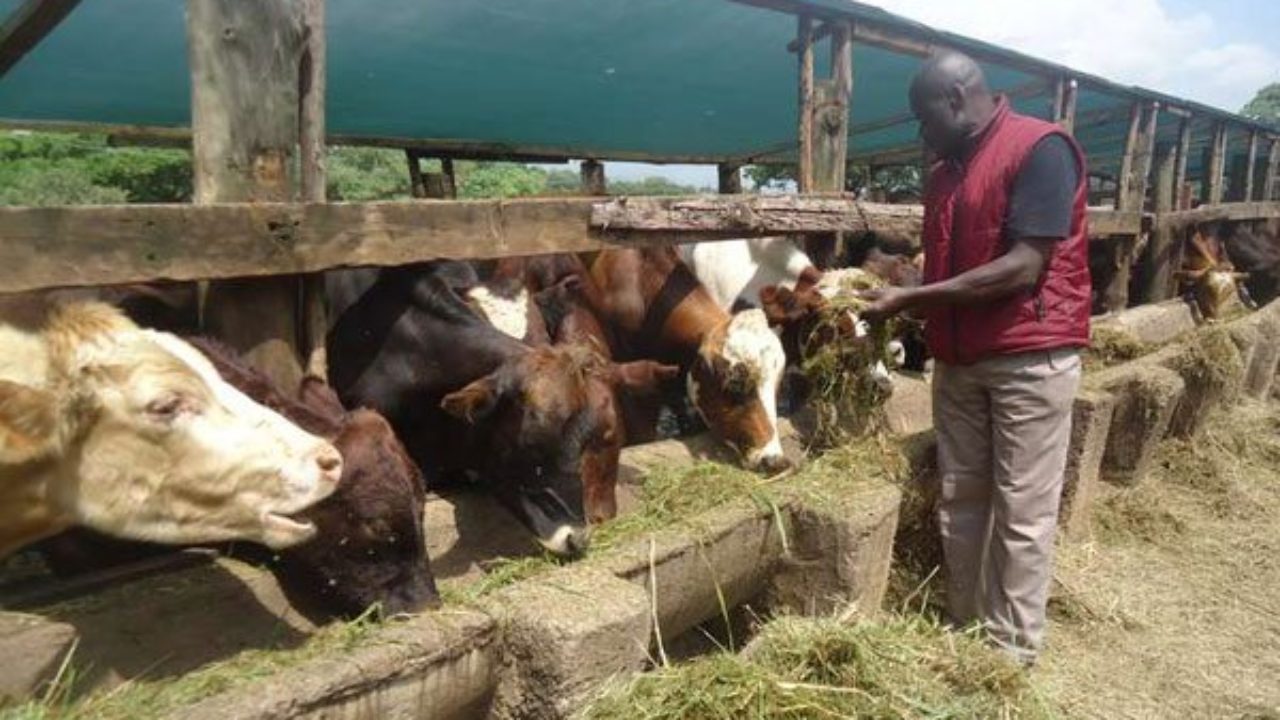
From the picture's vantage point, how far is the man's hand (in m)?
3.68

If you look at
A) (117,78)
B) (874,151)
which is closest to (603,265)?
(117,78)

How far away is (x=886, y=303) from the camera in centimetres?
374

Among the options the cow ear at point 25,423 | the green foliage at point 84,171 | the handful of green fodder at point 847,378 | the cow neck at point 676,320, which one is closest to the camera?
the cow ear at point 25,423

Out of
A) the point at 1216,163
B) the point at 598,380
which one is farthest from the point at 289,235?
the point at 1216,163

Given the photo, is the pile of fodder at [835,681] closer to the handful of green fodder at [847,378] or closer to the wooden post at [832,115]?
the handful of green fodder at [847,378]

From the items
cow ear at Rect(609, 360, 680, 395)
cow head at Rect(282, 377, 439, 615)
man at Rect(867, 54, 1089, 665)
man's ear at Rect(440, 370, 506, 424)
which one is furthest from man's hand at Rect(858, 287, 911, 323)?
cow head at Rect(282, 377, 439, 615)

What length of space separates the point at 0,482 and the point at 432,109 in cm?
725

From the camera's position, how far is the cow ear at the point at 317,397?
9.91 ft

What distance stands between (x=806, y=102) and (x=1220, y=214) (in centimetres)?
861

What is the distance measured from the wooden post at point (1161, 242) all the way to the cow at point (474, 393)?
335 inches

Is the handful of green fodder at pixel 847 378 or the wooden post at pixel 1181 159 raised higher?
the wooden post at pixel 1181 159

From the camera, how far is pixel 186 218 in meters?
2.47

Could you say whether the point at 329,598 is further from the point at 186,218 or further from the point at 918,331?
the point at 918,331

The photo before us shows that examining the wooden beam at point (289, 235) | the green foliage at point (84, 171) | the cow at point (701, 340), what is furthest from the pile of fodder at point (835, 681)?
the green foliage at point (84, 171)
